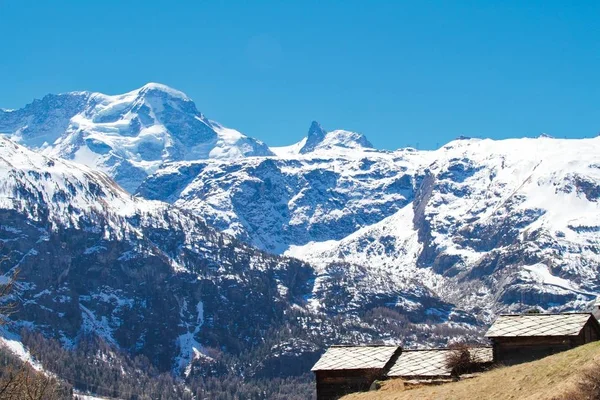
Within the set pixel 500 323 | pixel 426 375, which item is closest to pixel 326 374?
pixel 426 375

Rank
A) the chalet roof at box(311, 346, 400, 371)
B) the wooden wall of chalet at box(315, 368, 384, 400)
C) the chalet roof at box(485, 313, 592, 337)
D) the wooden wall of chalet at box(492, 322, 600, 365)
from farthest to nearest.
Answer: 1. the chalet roof at box(311, 346, 400, 371)
2. the wooden wall of chalet at box(315, 368, 384, 400)
3. the chalet roof at box(485, 313, 592, 337)
4. the wooden wall of chalet at box(492, 322, 600, 365)

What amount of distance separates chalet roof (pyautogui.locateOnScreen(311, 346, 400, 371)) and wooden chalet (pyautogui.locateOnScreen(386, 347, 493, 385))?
102 centimetres

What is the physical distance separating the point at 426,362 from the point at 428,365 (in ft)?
3.08

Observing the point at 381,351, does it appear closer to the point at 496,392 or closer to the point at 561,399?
the point at 496,392

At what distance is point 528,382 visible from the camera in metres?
48.4

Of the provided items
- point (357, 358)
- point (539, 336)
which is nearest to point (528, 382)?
point (539, 336)

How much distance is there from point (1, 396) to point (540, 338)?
3238 centimetres

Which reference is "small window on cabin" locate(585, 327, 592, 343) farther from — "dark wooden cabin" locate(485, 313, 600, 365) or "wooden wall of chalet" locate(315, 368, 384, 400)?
"wooden wall of chalet" locate(315, 368, 384, 400)

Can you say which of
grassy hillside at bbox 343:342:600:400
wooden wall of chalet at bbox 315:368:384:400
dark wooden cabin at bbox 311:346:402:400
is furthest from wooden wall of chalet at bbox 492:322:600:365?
wooden wall of chalet at bbox 315:368:384:400

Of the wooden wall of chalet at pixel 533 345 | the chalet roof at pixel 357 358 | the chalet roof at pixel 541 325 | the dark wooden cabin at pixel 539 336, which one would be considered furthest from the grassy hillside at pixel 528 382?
the chalet roof at pixel 357 358

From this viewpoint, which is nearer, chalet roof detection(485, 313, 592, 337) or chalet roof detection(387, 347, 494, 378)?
chalet roof detection(485, 313, 592, 337)

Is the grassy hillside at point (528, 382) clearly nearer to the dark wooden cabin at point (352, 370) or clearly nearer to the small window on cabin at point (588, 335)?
the small window on cabin at point (588, 335)

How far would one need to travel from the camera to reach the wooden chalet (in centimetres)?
6303

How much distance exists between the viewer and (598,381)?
41.2 metres
